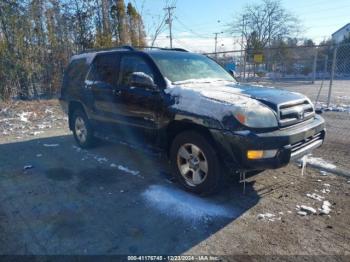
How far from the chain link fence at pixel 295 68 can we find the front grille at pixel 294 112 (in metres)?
6.89

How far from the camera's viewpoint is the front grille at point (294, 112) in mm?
3352

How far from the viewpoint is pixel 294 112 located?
351 centimetres

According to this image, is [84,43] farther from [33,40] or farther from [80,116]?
[80,116]

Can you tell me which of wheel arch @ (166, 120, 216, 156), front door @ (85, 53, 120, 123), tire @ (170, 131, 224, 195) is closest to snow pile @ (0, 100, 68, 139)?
front door @ (85, 53, 120, 123)

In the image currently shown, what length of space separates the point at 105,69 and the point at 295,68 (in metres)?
27.7

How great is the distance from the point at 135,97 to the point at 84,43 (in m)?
11.1

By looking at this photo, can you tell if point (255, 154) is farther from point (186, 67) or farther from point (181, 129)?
point (186, 67)

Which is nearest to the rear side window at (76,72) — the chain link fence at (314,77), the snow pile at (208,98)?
the snow pile at (208,98)

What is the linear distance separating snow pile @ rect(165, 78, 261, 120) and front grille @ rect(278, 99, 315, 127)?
0.32 m

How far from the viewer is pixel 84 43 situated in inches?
550

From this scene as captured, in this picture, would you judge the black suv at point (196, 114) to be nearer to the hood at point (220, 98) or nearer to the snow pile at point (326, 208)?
the hood at point (220, 98)

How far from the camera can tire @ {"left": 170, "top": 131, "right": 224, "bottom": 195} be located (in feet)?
11.5

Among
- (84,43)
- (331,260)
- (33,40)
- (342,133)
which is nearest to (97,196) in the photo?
(331,260)

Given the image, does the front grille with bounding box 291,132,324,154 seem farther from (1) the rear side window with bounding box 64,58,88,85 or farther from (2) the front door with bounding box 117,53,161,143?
(1) the rear side window with bounding box 64,58,88,85
